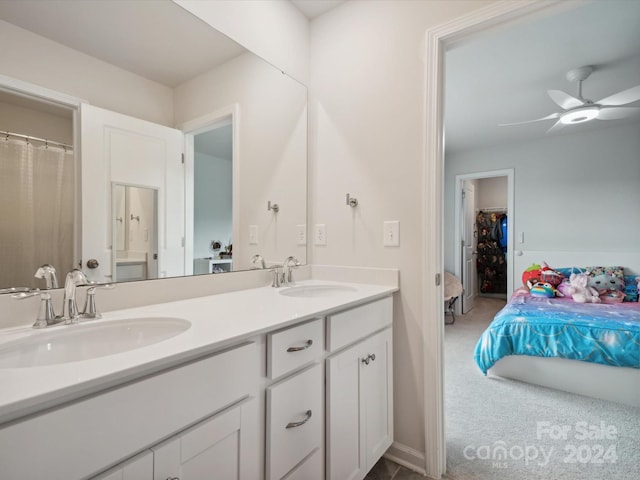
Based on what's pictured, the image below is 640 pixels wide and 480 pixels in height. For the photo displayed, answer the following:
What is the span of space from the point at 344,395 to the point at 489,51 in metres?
2.50

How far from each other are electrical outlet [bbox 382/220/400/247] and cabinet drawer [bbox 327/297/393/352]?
0.92 feet

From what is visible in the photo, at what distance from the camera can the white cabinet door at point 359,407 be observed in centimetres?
121

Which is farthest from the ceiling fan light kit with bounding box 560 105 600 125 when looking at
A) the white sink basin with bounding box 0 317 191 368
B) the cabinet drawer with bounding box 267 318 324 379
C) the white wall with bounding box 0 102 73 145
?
the white wall with bounding box 0 102 73 145

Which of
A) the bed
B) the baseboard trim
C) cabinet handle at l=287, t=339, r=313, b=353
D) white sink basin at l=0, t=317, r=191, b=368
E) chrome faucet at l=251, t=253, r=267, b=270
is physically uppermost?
chrome faucet at l=251, t=253, r=267, b=270

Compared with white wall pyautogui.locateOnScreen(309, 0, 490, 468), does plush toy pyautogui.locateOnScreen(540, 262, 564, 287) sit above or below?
below

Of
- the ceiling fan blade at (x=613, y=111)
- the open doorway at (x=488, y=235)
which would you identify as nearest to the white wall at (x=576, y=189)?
the open doorway at (x=488, y=235)

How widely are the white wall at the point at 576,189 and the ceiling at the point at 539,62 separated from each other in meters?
0.39

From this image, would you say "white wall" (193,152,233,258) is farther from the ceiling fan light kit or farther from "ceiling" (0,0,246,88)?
the ceiling fan light kit

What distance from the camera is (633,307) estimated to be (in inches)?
115

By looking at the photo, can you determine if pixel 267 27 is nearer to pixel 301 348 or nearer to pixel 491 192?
pixel 301 348

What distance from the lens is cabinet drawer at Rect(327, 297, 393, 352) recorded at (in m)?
1.22

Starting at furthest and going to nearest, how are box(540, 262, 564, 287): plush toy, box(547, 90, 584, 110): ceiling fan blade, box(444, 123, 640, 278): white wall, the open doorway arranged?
the open doorway → box(444, 123, 640, 278): white wall → box(540, 262, 564, 287): plush toy → box(547, 90, 584, 110): ceiling fan blade

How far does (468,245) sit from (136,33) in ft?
17.4

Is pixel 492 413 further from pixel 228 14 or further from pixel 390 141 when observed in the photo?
pixel 228 14
